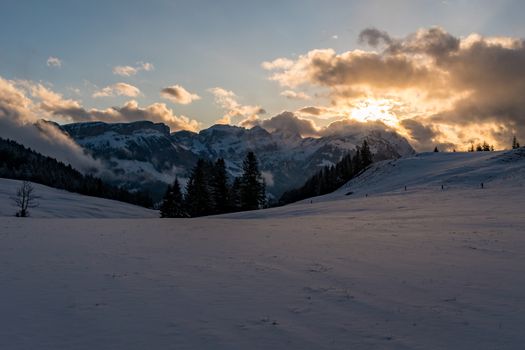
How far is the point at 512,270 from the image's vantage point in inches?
586

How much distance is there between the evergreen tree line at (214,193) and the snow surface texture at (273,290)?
42.2 metres

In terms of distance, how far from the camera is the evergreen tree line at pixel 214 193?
225 feet

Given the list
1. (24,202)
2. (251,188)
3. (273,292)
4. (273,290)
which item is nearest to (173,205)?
(251,188)

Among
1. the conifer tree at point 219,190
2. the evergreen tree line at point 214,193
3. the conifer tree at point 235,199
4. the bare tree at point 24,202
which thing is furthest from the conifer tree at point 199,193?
the bare tree at point 24,202

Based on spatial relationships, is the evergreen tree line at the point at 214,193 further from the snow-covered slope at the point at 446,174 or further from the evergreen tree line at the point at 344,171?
the evergreen tree line at the point at 344,171

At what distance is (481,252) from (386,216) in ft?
56.7

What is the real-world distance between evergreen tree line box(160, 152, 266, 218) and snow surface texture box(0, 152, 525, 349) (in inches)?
1661

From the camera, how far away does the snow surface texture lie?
957cm

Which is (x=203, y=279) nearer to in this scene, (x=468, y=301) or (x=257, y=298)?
(x=257, y=298)

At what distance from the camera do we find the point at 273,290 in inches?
532

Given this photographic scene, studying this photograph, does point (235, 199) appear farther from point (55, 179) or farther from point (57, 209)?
point (55, 179)

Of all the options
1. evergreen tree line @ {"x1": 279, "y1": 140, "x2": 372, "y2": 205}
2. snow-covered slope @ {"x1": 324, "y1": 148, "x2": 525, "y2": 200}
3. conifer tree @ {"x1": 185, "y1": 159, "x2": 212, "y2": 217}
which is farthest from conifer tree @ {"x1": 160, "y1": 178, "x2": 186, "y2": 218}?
evergreen tree line @ {"x1": 279, "y1": 140, "x2": 372, "y2": 205}

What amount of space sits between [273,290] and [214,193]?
5759cm

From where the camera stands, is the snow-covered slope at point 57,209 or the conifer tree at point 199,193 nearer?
the conifer tree at point 199,193
